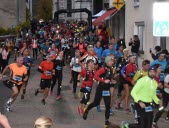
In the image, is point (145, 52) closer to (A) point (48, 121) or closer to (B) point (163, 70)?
(B) point (163, 70)

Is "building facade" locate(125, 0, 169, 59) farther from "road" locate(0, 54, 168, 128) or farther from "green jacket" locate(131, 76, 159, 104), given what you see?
"green jacket" locate(131, 76, 159, 104)

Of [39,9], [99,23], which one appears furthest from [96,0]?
[99,23]

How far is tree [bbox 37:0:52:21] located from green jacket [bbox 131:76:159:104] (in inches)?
3923

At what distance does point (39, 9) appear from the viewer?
10856cm

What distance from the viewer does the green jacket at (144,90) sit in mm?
9516

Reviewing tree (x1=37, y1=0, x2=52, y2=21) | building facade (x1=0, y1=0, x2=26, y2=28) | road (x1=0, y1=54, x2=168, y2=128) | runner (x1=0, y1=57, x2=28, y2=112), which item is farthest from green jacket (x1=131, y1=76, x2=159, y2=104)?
tree (x1=37, y1=0, x2=52, y2=21)

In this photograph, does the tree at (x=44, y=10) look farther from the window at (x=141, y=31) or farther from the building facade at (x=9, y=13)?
the window at (x=141, y=31)

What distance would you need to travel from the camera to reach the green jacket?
9.52 meters

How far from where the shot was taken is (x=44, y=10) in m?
110

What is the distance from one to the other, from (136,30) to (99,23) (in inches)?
347

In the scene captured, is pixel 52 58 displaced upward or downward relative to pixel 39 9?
downward

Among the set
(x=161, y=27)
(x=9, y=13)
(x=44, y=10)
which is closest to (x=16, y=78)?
(x=161, y=27)

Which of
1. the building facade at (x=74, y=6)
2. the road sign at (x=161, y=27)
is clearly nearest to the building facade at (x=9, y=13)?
the road sign at (x=161, y=27)

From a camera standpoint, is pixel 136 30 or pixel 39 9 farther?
pixel 39 9
